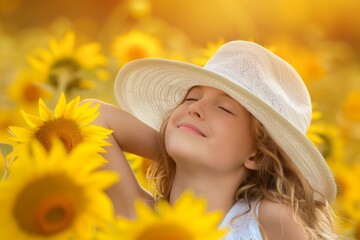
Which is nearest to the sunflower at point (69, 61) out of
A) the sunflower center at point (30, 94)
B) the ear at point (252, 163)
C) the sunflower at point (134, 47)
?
the sunflower center at point (30, 94)

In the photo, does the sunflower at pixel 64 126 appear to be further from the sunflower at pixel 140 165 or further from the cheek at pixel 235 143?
the sunflower at pixel 140 165

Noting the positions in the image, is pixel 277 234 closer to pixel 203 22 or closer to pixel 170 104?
pixel 170 104

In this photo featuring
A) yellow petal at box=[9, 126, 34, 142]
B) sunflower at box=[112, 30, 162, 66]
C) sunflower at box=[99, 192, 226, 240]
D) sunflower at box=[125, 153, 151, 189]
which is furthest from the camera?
sunflower at box=[112, 30, 162, 66]

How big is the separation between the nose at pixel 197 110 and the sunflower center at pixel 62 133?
0.21m

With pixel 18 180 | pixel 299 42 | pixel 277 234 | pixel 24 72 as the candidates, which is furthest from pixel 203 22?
pixel 18 180

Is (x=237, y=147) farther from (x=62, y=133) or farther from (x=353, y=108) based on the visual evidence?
(x=353, y=108)

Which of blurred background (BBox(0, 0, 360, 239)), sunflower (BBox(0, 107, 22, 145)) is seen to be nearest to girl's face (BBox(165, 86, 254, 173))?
blurred background (BBox(0, 0, 360, 239))

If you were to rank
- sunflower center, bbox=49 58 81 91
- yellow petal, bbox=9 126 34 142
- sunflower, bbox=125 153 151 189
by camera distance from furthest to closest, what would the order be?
sunflower center, bbox=49 58 81 91 → sunflower, bbox=125 153 151 189 → yellow petal, bbox=9 126 34 142

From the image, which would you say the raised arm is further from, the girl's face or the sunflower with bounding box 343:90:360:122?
the sunflower with bounding box 343:90:360:122

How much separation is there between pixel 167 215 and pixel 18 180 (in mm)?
149

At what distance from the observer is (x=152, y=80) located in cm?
152

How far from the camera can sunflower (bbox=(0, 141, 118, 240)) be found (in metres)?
0.84

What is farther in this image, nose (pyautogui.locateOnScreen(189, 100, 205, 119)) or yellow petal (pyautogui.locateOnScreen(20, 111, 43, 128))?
nose (pyautogui.locateOnScreen(189, 100, 205, 119))

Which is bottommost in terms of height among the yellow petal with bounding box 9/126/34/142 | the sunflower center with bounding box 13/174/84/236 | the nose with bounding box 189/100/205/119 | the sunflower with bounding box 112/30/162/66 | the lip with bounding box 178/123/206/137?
the sunflower with bounding box 112/30/162/66
